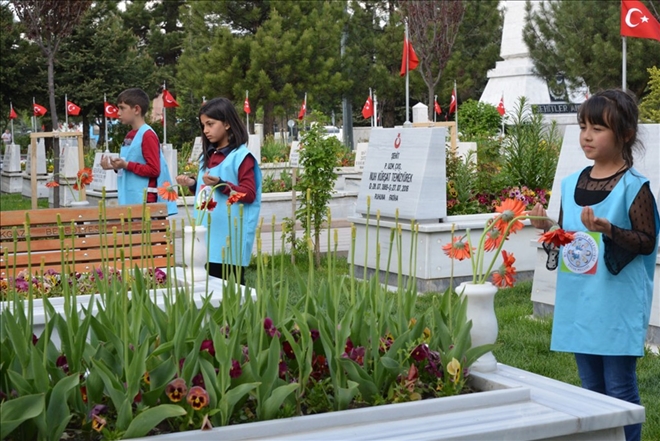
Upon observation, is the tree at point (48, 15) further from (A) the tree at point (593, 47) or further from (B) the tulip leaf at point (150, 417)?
(B) the tulip leaf at point (150, 417)

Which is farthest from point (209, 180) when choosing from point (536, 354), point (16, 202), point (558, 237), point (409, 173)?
point (16, 202)

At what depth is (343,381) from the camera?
3.29m

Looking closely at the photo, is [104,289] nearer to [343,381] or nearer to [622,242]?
[343,381]

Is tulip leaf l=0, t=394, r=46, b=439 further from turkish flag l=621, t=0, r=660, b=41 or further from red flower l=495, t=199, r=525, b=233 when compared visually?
turkish flag l=621, t=0, r=660, b=41

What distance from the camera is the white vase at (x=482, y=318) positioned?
3.55 m

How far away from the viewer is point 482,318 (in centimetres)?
355

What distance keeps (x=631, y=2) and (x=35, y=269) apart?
7180 millimetres

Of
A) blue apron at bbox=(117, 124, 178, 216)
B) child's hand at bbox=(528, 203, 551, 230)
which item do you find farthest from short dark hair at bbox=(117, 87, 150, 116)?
child's hand at bbox=(528, 203, 551, 230)

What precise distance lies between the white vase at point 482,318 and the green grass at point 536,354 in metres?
0.90

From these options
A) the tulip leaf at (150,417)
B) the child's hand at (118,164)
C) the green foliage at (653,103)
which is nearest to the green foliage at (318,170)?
the green foliage at (653,103)

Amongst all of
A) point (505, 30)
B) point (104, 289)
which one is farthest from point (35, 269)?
point (505, 30)

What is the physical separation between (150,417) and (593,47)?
2314 cm

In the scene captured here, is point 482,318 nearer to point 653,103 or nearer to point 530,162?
point 530,162

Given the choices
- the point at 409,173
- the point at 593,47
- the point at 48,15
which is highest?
the point at 48,15
